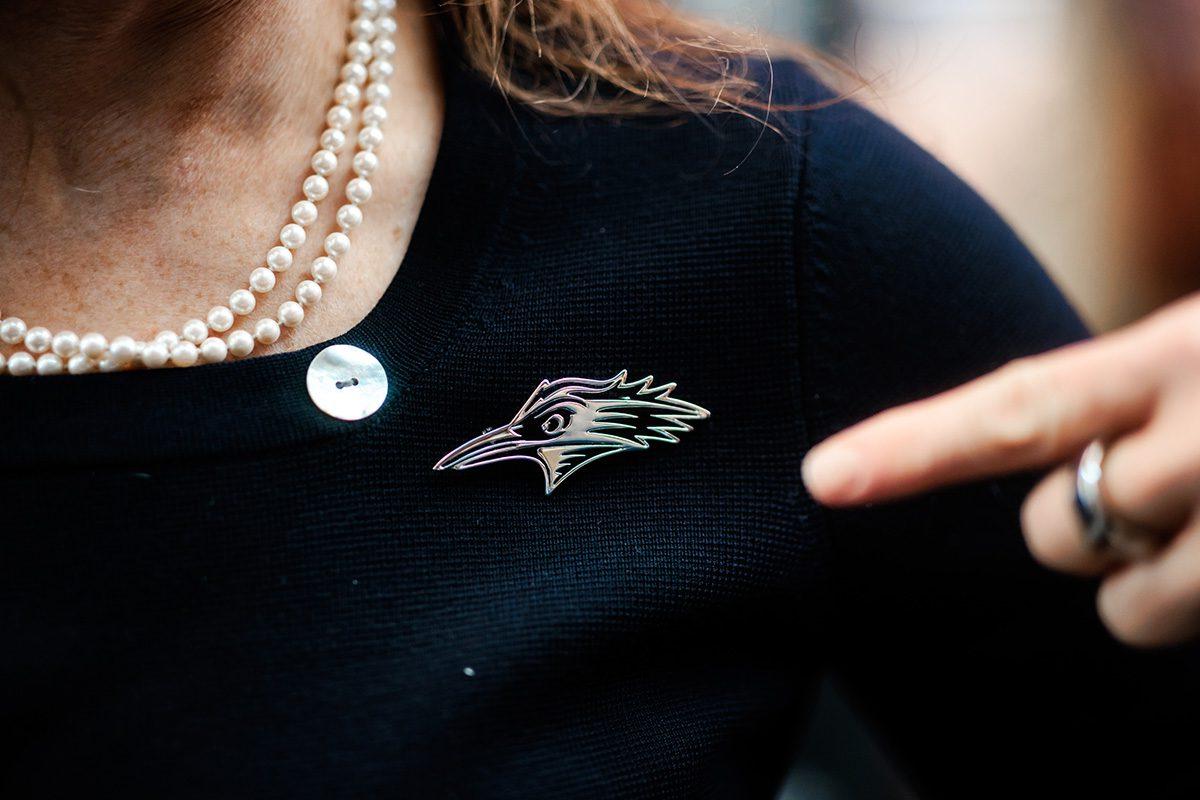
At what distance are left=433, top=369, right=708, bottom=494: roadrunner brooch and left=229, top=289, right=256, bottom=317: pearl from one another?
162 mm

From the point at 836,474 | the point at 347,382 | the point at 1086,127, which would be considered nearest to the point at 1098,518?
the point at 836,474

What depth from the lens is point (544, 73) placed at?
73cm

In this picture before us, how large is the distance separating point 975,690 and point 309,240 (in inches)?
22.4

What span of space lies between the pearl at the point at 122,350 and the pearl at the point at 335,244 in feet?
0.43

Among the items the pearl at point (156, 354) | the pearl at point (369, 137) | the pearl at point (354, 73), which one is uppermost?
the pearl at point (354, 73)

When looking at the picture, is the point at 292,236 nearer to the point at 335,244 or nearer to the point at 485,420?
the point at 335,244

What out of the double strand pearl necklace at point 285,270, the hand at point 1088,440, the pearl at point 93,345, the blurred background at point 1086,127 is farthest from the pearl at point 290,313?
the blurred background at point 1086,127

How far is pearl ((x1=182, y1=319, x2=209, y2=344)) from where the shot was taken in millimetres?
606

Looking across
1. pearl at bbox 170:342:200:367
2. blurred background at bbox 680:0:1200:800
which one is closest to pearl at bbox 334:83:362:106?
pearl at bbox 170:342:200:367

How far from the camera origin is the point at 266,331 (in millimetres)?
616

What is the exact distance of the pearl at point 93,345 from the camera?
1.94ft

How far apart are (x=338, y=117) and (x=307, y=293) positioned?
0.13 meters

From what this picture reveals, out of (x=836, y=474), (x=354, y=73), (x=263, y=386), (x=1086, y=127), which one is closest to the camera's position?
(x=836, y=474)

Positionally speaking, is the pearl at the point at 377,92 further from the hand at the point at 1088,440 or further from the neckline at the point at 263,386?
Result: the hand at the point at 1088,440
